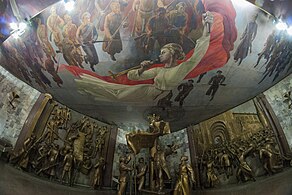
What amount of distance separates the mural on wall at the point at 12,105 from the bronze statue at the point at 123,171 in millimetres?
3575

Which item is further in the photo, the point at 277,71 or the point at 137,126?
the point at 137,126

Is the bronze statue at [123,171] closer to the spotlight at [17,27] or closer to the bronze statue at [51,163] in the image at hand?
the bronze statue at [51,163]

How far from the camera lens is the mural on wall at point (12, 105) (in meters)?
10.9

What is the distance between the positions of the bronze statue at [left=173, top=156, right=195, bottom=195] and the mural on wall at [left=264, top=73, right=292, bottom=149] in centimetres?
324

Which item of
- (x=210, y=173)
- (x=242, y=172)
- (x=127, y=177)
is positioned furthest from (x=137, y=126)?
(x=242, y=172)

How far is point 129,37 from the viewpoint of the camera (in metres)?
11.9

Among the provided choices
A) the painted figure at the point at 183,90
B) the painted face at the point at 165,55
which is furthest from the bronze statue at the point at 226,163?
the painted face at the point at 165,55

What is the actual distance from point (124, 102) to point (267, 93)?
4998 millimetres

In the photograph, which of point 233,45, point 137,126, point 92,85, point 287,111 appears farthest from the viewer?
point 137,126

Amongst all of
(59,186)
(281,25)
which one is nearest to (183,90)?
(281,25)

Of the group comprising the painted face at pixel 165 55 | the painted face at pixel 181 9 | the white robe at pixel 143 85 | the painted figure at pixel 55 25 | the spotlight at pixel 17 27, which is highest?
the painted face at pixel 181 9

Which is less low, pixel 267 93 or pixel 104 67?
pixel 104 67

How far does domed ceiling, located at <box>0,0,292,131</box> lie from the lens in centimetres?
1119

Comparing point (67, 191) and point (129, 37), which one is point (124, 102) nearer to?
point (129, 37)
